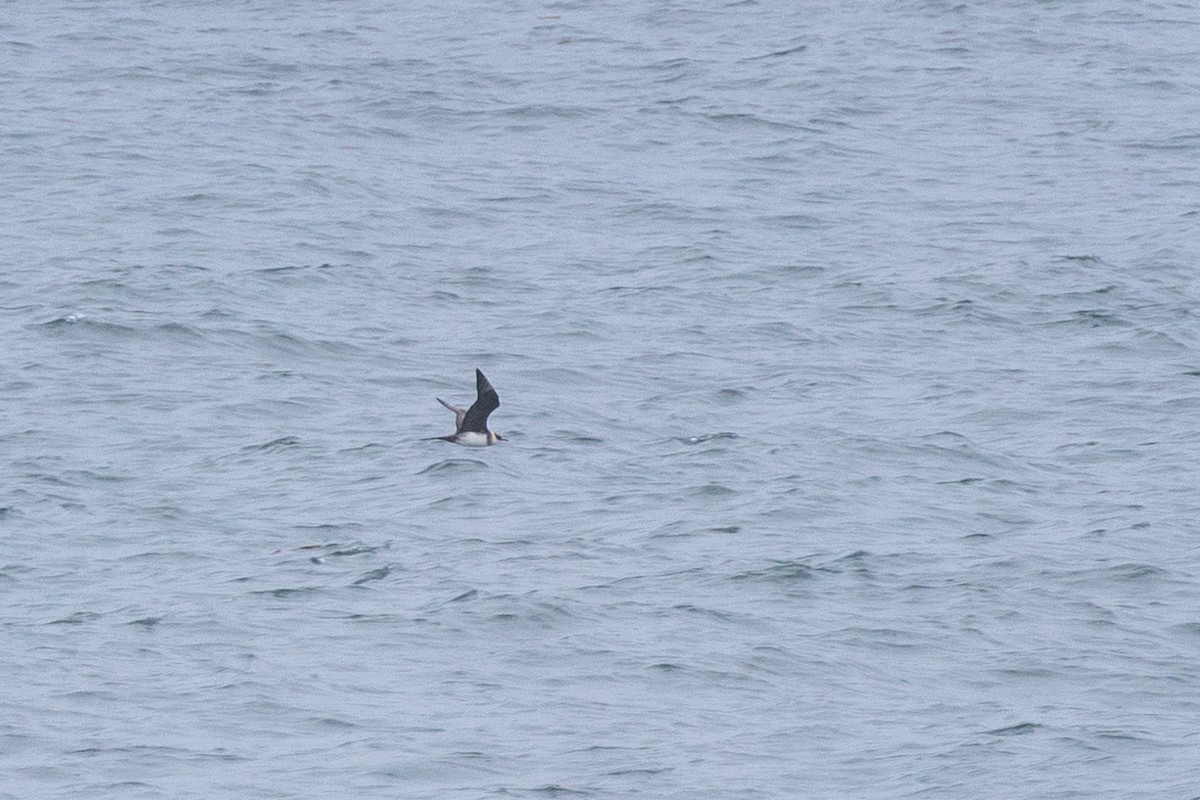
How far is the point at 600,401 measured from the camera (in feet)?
72.8

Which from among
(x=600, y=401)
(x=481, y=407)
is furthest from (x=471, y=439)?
(x=600, y=401)

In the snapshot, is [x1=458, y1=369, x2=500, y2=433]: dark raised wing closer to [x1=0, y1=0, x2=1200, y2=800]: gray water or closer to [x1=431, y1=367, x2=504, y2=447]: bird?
[x1=431, y1=367, x2=504, y2=447]: bird

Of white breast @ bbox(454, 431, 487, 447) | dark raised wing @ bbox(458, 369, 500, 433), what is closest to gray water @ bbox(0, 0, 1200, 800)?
white breast @ bbox(454, 431, 487, 447)

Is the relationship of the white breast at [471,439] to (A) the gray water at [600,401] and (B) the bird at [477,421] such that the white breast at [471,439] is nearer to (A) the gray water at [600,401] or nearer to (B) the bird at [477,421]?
(B) the bird at [477,421]

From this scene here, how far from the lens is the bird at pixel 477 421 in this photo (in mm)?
19531

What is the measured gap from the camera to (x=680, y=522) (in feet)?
62.9

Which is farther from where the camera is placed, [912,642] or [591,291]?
[591,291]

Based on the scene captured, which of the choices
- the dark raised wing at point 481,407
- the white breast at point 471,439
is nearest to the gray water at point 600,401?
the white breast at point 471,439

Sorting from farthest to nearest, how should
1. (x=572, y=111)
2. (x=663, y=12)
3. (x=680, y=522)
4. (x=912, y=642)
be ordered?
(x=663, y=12) → (x=572, y=111) → (x=680, y=522) → (x=912, y=642)

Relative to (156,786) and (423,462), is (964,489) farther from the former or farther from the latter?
(156,786)

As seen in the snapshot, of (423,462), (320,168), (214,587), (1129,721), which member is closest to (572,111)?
(320,168)

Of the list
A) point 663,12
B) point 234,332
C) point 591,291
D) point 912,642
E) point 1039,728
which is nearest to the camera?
point 1039,728

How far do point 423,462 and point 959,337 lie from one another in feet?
20.9

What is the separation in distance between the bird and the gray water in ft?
1.00
